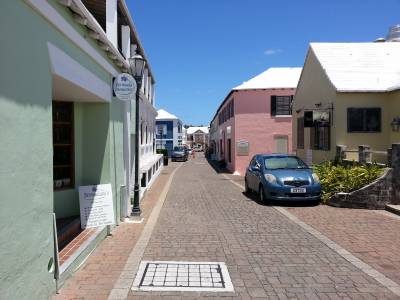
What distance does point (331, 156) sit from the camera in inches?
630

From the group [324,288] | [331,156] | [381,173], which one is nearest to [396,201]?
[381,173]

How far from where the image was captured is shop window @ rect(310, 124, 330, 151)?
16.4 metres

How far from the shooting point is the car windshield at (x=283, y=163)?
13.3 meters

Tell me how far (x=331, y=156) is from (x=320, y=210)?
17.1 feet

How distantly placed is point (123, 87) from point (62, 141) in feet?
5.70

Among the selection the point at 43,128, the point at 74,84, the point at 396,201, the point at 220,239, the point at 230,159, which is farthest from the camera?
the point at 230,159

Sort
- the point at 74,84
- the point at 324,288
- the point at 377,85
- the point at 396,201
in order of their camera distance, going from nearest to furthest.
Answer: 1. the point at 324,288
2. the point at 74,84
3. the point at 396,201
4. the point at 377,85

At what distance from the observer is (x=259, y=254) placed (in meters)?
6.75

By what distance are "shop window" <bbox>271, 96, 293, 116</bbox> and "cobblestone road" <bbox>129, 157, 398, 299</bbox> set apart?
58.2 feet

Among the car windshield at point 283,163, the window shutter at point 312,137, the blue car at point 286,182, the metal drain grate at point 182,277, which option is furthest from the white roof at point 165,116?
the metal drain grate at point 182,277

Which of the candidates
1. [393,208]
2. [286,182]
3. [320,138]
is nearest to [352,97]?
[320,138]

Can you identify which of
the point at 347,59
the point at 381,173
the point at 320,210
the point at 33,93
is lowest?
the point at 320,210

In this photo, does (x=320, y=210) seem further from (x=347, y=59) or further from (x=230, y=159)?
(x=230, y=159)

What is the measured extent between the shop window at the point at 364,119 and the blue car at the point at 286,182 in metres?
3.38
